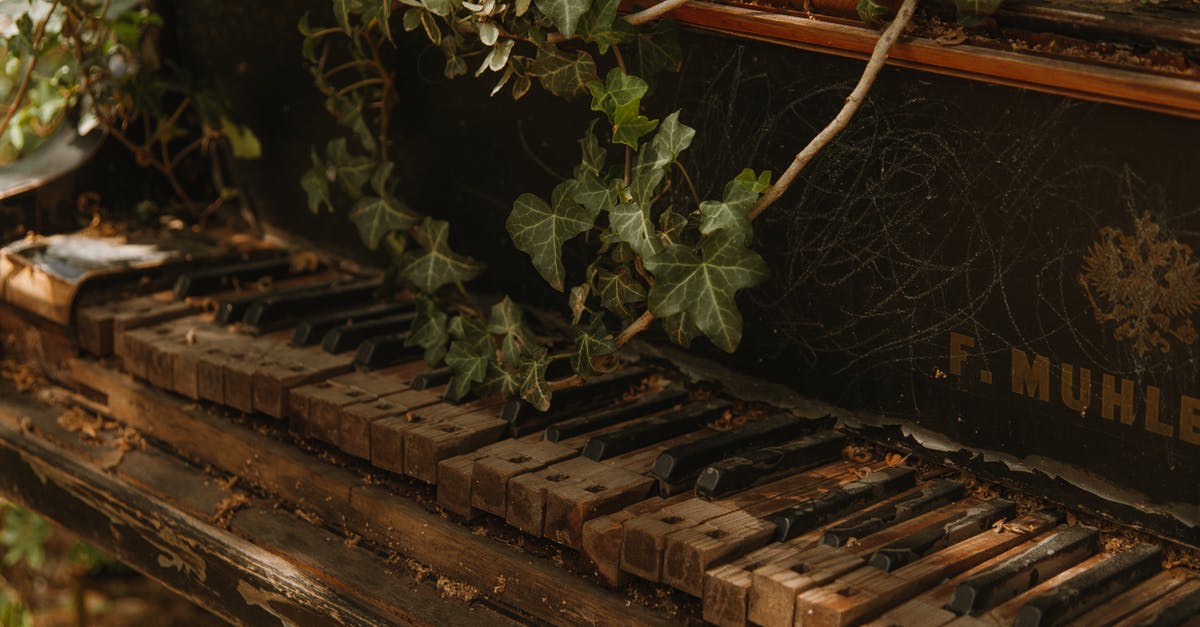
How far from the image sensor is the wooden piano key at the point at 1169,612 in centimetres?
247

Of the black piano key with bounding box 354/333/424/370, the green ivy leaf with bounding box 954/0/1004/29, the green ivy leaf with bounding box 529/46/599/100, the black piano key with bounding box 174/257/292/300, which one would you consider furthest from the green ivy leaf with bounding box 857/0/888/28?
the black piano key with bounding box 174/257/292/300

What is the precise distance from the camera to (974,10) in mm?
2756

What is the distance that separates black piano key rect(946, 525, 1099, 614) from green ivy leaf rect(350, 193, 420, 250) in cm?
178

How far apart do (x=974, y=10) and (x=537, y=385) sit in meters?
1.15

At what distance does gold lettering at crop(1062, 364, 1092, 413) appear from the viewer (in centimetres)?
282

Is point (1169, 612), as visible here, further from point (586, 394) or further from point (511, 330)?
point (511, 330)

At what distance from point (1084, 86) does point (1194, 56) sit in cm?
18

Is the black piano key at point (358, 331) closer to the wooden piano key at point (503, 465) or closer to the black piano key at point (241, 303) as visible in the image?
the black piano key at point (241, 303)

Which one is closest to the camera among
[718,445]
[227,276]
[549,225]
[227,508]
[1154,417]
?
[1154,417]

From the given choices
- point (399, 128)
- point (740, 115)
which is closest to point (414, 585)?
point (740, 115)

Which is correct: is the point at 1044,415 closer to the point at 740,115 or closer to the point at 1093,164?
the point at 1093,164

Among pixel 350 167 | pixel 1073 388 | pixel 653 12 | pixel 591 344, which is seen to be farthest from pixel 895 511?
pixel 350 167

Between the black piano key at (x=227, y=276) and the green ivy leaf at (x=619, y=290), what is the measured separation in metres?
1.39

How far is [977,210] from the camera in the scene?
2.89 meters
